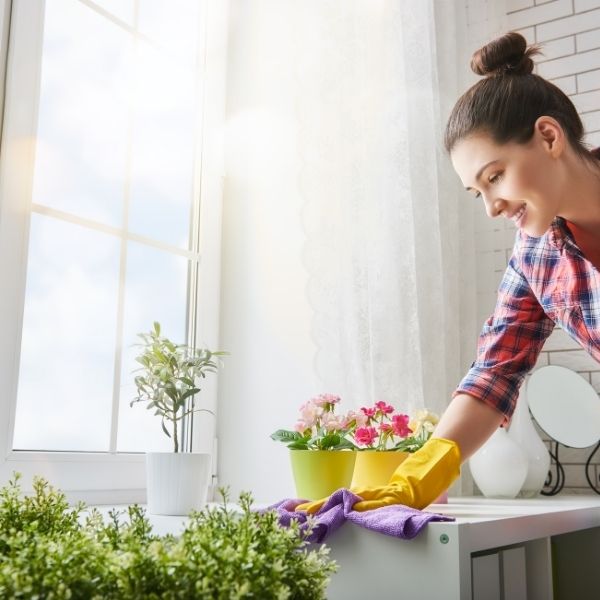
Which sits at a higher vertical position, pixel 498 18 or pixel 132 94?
pixel 498 18

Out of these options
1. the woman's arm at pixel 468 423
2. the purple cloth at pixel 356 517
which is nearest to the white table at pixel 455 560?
the purple cloth at pixel 356 517

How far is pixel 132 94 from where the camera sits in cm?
189

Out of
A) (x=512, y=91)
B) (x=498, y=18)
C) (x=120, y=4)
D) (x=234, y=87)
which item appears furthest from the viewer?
(x=498, y=18)

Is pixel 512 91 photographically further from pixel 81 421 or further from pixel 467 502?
pixel 81 421

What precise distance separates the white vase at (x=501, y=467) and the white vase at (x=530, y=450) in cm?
5

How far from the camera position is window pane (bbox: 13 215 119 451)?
1.59 m

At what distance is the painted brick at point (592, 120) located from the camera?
2.29 meters

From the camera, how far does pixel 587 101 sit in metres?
2.31

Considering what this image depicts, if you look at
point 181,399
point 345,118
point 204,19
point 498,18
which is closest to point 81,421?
point 181,399

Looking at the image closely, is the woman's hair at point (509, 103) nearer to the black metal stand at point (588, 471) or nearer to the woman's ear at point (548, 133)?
the woman's ear at point (548, 133)

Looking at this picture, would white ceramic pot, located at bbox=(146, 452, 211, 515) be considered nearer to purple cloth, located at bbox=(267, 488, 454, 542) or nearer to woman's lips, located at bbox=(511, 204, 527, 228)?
purple cloth, located at bbox=(267, 488, 454, 542)

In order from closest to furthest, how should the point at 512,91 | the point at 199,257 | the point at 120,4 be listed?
the point at 512,91 < the point at 120,4 < the point at 199,257

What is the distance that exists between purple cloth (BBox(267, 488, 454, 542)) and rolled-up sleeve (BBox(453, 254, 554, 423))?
0.38 metres

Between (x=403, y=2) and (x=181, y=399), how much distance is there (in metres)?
1.28
